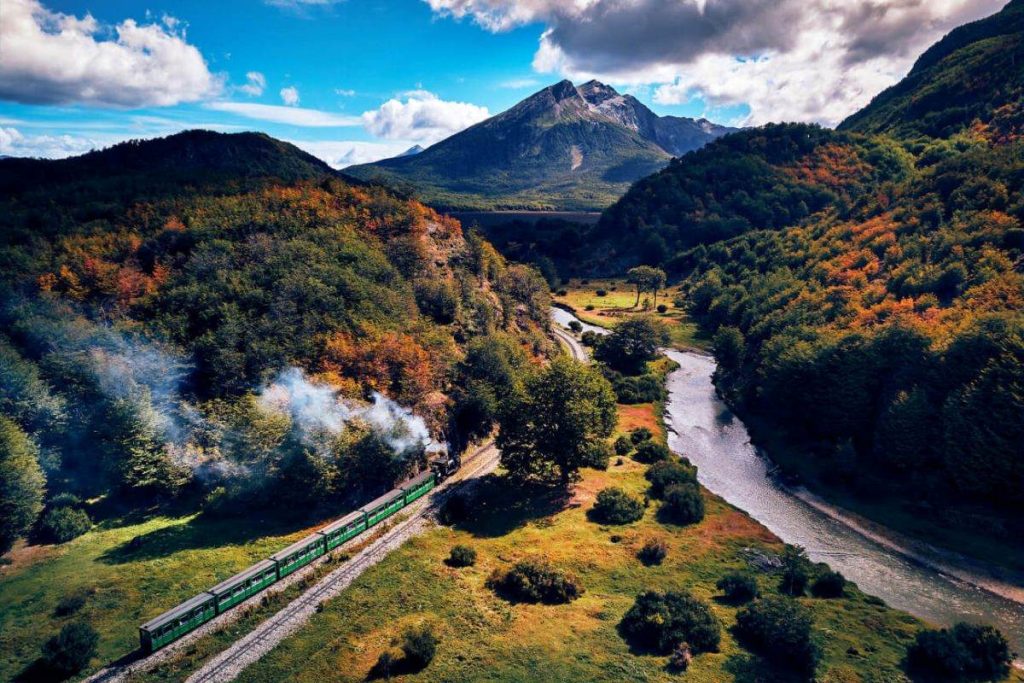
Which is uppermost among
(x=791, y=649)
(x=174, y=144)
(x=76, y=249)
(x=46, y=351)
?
(x=174, y=144)

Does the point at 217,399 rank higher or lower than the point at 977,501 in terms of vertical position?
higher

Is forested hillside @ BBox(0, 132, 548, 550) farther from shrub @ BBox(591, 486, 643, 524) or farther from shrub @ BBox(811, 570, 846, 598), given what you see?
shrub @ BBox(811, 570, 846, 598)

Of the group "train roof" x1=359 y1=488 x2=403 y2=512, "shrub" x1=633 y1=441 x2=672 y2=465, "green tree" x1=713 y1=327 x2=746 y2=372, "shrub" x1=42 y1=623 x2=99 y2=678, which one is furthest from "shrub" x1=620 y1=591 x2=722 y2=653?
"green tree" x1=713 y1=327 x2=746 y2=372

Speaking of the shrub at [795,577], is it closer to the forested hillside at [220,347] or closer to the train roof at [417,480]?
the train roof at [417,480]

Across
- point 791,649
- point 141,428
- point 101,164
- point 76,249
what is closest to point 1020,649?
point 791,649

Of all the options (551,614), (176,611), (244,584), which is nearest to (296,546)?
(244,584)

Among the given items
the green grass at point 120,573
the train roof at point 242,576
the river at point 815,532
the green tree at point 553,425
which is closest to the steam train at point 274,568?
the train roof at point 242,576

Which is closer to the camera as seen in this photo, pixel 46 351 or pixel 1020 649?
pixel 1020 649

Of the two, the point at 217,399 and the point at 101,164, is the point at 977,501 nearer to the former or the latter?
the point at 217,399
